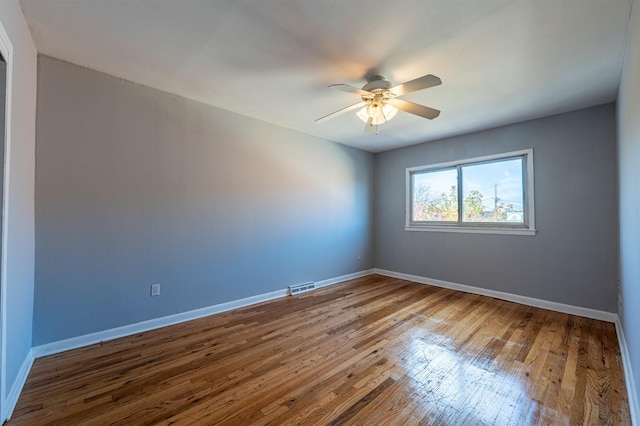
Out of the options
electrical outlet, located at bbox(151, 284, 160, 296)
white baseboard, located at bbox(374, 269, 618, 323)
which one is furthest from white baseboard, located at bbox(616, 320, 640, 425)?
electrical outlet, located at bbox(151, 284, 160, 296)

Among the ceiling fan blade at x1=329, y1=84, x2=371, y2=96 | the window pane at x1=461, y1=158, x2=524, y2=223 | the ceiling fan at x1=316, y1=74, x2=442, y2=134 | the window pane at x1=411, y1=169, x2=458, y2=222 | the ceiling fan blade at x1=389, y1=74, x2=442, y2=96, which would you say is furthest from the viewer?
the window pane at x1=411, y1=169, x2=458, y2=222

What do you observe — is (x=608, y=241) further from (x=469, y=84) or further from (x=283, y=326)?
(x=283, y=326)

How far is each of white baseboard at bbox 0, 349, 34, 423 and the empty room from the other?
0.8 inches

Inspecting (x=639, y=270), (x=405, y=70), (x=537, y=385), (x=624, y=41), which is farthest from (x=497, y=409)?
(x=624, y=41)

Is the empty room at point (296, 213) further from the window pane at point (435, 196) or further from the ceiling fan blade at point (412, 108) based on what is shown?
the window pane at point (435, 196)

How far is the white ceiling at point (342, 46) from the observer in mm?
1684

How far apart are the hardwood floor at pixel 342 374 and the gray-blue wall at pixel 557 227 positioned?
498 mm

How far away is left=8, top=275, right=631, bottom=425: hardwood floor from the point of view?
1.59 metres

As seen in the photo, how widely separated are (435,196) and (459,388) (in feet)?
11.0

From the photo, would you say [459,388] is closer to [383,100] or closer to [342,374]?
[342,374]

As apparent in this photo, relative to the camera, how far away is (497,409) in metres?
1.64

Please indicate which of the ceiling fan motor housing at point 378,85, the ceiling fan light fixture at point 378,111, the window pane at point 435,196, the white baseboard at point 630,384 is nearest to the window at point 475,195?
the window pane at point 435,196

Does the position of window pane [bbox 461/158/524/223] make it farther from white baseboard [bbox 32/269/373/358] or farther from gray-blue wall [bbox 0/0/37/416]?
gray-blue wall [bbox 0/0/37/416]

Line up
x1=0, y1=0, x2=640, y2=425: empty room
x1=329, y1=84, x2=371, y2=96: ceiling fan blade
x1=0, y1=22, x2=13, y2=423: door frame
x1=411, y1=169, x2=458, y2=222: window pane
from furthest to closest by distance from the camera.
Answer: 1. x1=411, y1=169, x2=458, y2=222: window pane
2. x1=329, y1=84, x2=371, y2=96: ceiling fan blade
3. x1=0, y1=0, x2=640, y2=425: empty room
4. x1=0, y1=22, x2=13, y2=423: door frame
